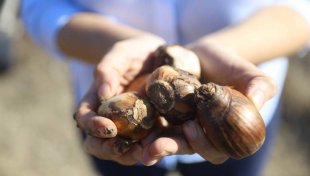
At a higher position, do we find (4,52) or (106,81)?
(4,52)

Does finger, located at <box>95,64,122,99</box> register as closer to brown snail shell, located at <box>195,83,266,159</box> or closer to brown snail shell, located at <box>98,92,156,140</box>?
brown snail shell, located at <box>98,92,156,140</box>

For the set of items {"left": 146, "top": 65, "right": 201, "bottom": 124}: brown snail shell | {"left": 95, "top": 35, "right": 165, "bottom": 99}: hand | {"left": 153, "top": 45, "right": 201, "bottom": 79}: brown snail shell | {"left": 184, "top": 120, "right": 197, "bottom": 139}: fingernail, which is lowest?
{"left": 184, "top": 120, "right": 197, "bottom": 139}: fingernail

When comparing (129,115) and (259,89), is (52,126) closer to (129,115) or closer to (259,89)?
(129,115)

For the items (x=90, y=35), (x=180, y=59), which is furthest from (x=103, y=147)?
(x=90, y=35)

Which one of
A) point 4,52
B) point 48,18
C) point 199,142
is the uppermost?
point 4,52

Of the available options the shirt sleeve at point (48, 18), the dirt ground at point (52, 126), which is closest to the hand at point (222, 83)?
the shirt sleeve at point (48, 18)

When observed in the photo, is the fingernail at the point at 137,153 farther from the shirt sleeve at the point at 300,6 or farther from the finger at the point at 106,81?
the shirt sleeve at the point at 300,6

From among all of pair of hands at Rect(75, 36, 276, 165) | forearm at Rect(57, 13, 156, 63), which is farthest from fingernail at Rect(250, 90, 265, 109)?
forearm at Rect(57, 13, 156, 63)

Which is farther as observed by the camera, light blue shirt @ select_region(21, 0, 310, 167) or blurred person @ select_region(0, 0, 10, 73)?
blurred person @ select_region(0, 0, 10, 73)
